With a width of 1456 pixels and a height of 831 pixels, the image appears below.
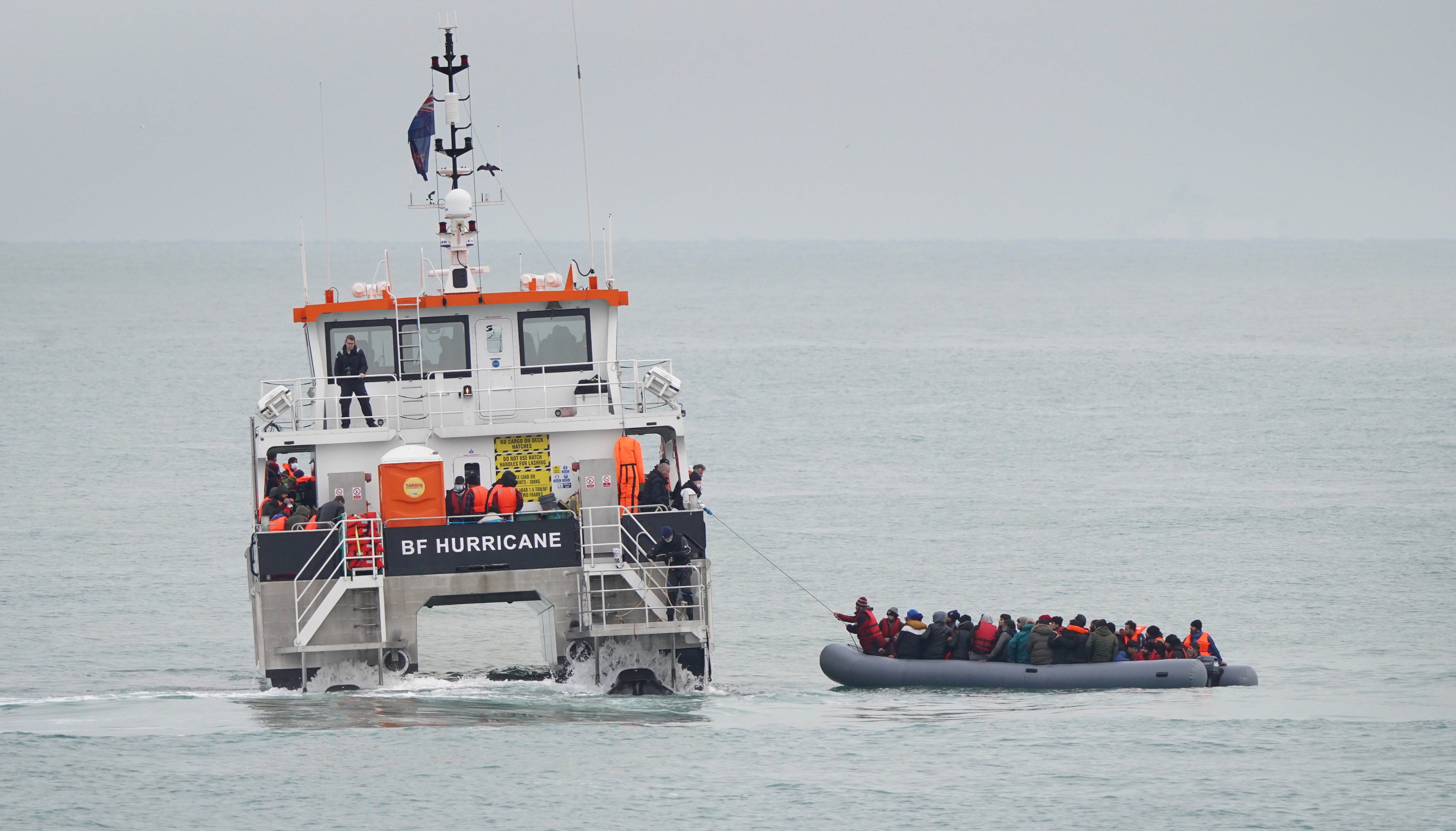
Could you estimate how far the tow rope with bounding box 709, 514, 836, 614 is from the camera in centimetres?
3216

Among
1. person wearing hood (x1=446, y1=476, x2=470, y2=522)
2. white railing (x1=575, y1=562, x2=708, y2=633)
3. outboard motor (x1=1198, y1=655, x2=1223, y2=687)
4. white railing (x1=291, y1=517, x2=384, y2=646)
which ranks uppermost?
person wearing hood (x1=446, y1=476, x2=470, y2=522)

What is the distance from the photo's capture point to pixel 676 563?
20984 millimetres

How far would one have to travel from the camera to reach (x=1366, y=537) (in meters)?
38.8

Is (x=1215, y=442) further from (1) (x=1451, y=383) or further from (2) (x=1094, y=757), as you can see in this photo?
(2) (x=1094, y=757)

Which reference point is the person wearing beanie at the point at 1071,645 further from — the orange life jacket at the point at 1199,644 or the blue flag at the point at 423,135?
the blue flag at the point at 423,135

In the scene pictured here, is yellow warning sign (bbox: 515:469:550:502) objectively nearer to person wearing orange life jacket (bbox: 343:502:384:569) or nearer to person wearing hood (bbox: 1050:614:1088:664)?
person wearing orange life jacket (bbox: 343:502:384:569)

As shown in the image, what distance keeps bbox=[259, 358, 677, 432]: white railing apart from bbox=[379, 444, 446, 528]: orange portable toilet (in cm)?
153

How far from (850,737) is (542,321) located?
21.6 ft

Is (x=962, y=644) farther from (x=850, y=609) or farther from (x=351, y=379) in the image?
(x=850, y=609)

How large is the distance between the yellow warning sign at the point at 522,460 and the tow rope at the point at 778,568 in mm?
8142

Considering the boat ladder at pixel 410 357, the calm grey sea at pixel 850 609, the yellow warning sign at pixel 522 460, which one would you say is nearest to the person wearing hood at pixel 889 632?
the calm grey sea at pixel 850 609

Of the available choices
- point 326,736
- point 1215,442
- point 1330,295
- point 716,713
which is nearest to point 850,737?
point 716,713

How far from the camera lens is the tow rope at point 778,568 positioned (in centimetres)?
3216

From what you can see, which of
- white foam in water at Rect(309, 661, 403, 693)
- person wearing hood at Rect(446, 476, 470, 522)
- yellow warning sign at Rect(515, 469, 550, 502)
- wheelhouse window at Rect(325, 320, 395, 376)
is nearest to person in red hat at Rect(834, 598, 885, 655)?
yellow warning sign at Rect(515, 469, 550, 502)
